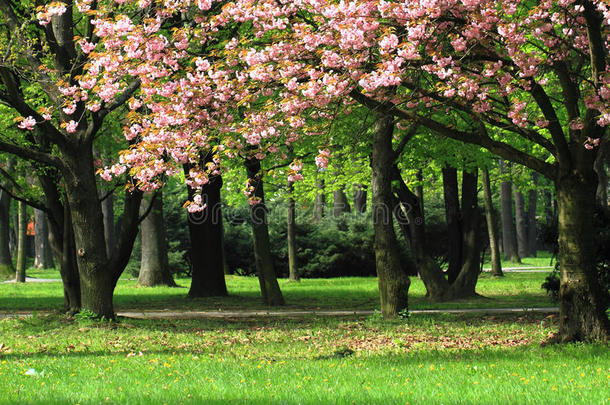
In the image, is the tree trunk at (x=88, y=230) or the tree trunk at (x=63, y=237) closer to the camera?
the tree trunk at (x=88, y=230)

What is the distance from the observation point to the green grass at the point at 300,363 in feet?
22.8

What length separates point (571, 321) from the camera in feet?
34.9

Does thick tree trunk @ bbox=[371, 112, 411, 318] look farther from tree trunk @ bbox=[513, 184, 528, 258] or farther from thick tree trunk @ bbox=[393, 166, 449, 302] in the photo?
tree trunk @ bbox=[513, 184, 528, 258]

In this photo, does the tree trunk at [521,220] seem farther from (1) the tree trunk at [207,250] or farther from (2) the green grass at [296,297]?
(1) the tree trunk at [207,250]

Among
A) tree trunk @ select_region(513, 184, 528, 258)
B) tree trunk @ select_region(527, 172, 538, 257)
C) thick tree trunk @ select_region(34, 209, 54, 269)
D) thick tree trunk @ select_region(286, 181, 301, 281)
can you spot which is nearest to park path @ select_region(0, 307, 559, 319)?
thick tree trunk @ select_region(286, 181, 301, 281)

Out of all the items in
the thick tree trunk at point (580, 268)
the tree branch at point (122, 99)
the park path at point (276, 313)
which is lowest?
the park path at point (276, 313)

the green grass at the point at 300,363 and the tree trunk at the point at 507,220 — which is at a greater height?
the tree trunk at the point at 507,220

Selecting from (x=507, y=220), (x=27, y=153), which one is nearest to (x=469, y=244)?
(x=27, y=153)

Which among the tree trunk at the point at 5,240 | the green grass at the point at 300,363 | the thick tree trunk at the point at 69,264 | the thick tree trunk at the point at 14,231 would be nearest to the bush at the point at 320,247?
the tree trunk at the point at 5,240

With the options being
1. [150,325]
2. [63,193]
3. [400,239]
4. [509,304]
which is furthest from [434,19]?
[400,239]

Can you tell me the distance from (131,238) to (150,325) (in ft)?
7.02

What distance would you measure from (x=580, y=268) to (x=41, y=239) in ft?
147

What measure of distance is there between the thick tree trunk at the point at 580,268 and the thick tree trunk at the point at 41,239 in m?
38.2

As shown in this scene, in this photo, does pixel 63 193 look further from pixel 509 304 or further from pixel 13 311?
pixel 509 304
